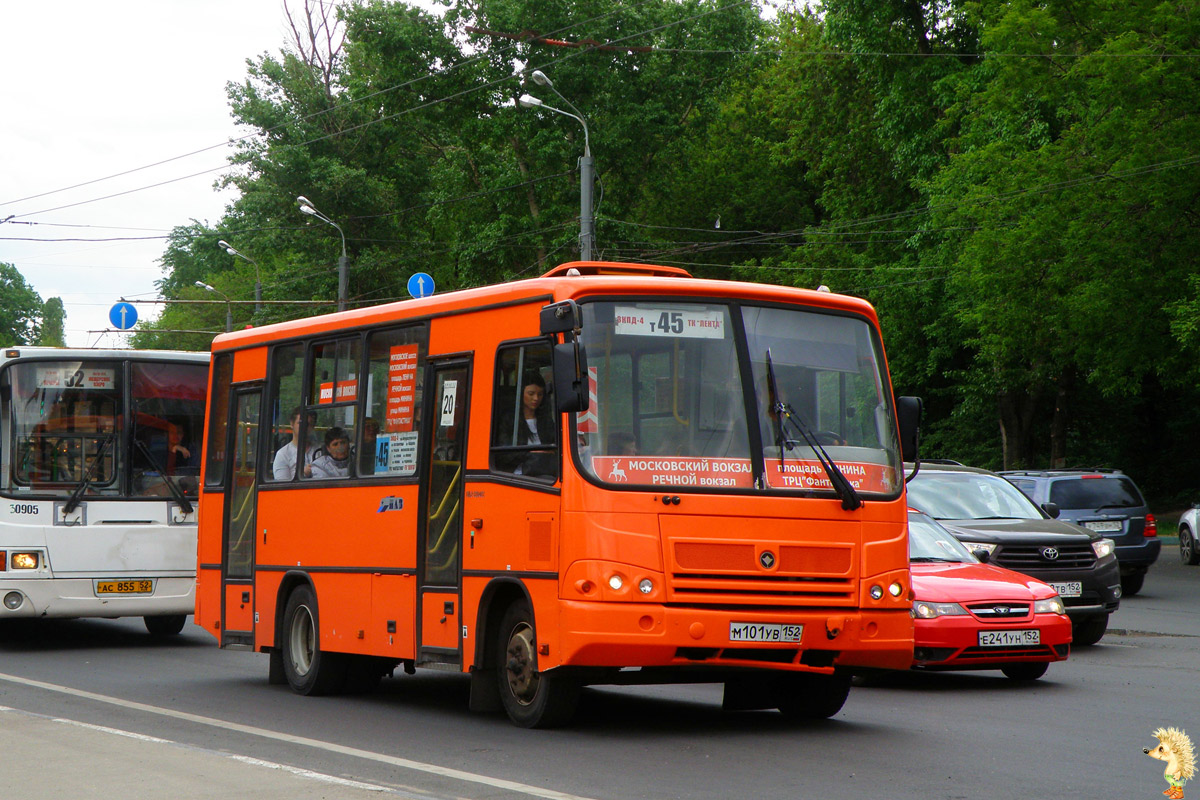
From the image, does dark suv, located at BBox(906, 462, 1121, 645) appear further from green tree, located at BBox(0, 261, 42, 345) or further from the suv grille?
green tree, located at BBox(0, 261, 42, 345)

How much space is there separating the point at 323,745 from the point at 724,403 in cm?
313

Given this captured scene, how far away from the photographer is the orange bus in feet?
30.6

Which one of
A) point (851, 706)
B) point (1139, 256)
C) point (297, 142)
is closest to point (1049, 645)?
point (851, 706)

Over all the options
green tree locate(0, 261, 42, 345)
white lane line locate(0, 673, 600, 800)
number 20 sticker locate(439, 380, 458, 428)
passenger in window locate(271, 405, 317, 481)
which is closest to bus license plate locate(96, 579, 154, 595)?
white lane line locate(0, 673, 600, 800)

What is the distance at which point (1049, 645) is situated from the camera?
12.8m

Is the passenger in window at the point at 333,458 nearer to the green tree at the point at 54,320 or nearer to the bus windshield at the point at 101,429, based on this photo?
the bus windshield at the point at 101,429

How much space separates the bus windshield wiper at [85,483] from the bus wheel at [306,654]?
13.7ft

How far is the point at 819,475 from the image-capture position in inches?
387

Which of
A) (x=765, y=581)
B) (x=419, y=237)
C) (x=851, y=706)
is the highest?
(x=419, y=237)

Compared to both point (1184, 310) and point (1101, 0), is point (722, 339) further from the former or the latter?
point (1101, 0)

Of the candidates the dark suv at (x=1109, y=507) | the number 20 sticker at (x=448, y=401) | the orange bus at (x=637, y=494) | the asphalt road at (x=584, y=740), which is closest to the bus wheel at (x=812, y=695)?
the orange bus at (x=637, y=494)

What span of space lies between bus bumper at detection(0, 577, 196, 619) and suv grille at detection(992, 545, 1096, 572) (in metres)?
8.38

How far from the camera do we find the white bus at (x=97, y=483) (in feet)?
52.2

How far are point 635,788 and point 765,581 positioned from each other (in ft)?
6.89
